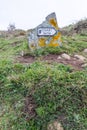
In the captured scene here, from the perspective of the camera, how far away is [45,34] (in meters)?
3.79

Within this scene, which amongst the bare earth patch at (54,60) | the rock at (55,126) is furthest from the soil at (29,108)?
the bare earth patch at (54,60)

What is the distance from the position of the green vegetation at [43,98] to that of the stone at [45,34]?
0.81 m

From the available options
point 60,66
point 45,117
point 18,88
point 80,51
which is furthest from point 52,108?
point 80,51

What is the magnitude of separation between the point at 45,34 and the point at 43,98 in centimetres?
147

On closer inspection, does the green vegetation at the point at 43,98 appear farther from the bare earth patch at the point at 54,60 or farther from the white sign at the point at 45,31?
the white sign at the point at 45,31

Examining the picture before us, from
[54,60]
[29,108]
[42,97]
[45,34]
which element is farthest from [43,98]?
[45,34]

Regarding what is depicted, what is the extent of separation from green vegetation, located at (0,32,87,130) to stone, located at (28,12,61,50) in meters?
0.81

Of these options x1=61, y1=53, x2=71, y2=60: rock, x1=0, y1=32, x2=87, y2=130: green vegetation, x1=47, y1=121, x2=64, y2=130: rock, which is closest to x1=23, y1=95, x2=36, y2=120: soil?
x1=0, y1=32, x2=87, y2=130: green vegetation

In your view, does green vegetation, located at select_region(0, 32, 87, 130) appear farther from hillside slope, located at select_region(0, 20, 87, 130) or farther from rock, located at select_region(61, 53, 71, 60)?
rock, located at select_region(61, 53, 71, 60)

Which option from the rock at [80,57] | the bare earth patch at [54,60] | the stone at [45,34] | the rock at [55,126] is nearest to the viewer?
the rock at [55,126]

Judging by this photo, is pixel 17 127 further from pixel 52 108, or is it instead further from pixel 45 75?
pixel 45 75

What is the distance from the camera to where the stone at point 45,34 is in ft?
12.4

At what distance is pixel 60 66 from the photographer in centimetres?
314

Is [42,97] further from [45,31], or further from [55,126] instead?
[45,31]
